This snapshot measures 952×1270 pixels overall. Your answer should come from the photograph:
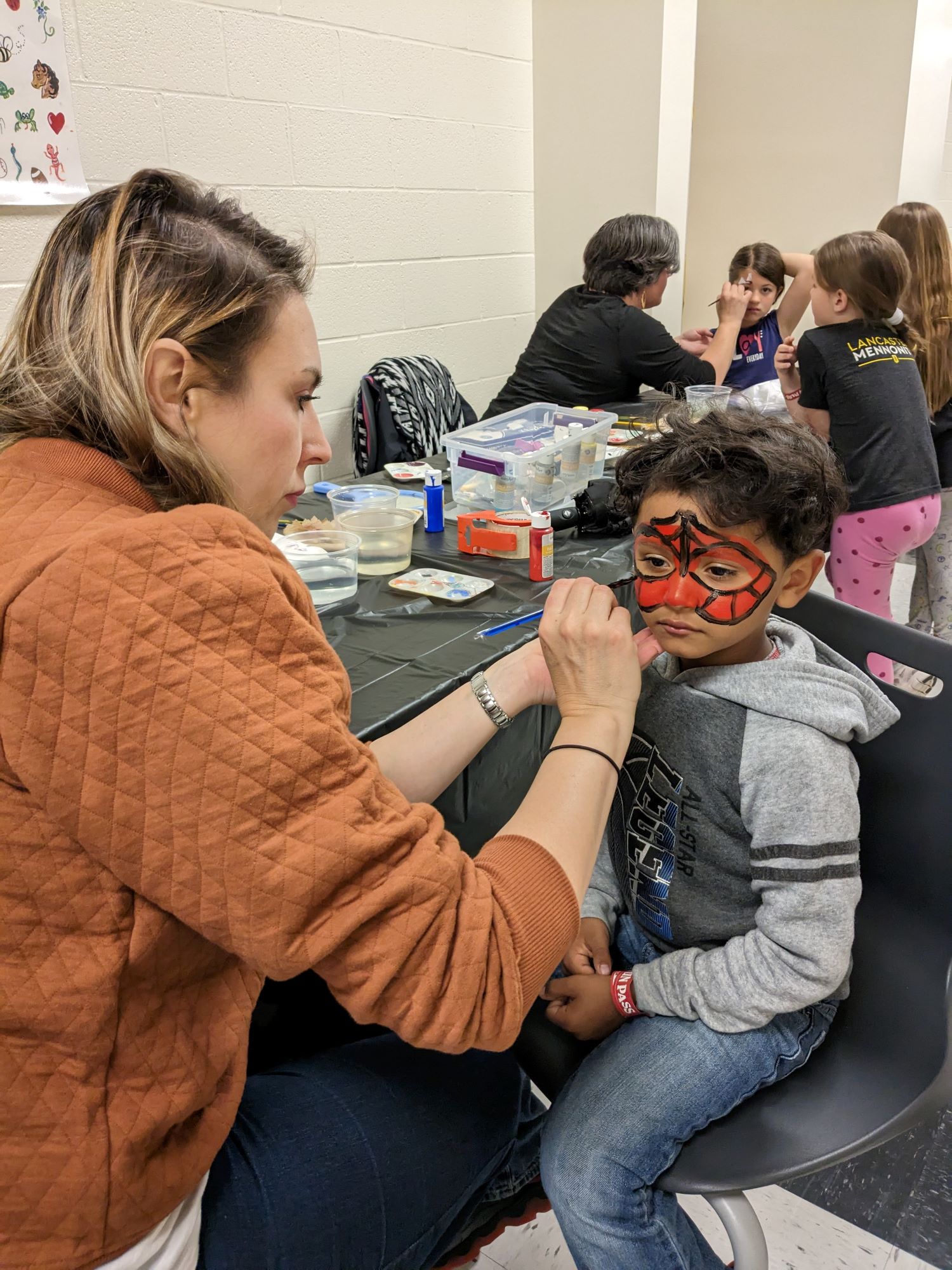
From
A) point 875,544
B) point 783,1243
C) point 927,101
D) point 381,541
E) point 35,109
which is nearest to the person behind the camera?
point 783,1243

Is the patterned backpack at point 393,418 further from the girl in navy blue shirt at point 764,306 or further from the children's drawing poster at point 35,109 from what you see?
the girl in navy blue shirt at point 764,306

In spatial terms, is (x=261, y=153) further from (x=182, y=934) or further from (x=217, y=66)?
(x=182, y=934)

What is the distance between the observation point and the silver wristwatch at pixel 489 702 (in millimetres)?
1104

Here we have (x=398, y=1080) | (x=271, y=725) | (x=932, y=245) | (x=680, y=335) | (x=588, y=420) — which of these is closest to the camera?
(x=271, y=725)

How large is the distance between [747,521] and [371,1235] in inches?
32.1

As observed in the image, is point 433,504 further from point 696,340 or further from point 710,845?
point 696,340

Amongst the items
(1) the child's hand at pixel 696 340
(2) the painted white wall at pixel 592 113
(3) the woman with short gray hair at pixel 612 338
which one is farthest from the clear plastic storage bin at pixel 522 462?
(2) the painted white wall at pixel 592 113

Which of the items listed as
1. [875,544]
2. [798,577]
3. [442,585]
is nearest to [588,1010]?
[798,577]

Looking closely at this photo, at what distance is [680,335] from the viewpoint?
12.4 ft

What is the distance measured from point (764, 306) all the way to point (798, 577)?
2.88 meters

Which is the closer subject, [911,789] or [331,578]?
[911,789]

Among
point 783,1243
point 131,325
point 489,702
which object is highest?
point 131,325

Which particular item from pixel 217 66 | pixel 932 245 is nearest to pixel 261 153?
pixel 217 66

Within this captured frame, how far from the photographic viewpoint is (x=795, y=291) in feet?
11.6
